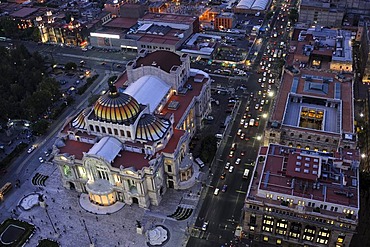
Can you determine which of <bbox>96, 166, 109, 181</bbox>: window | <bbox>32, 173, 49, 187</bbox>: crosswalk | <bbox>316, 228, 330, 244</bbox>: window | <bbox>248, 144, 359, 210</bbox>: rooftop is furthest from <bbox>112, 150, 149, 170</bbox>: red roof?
<bbox>316, 228, 330, 244</bbox>: window

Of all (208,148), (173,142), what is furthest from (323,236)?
(173,142)

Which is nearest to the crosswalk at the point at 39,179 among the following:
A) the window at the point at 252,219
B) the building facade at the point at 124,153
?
the building facade at the point at 124,153

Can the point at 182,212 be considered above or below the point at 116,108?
below

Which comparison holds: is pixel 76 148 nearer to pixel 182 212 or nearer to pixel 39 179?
pixel 39 179

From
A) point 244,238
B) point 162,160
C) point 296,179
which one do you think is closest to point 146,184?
point 162,160

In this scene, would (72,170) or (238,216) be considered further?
(72,170)

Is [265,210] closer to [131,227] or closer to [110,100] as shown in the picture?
[131,227]
